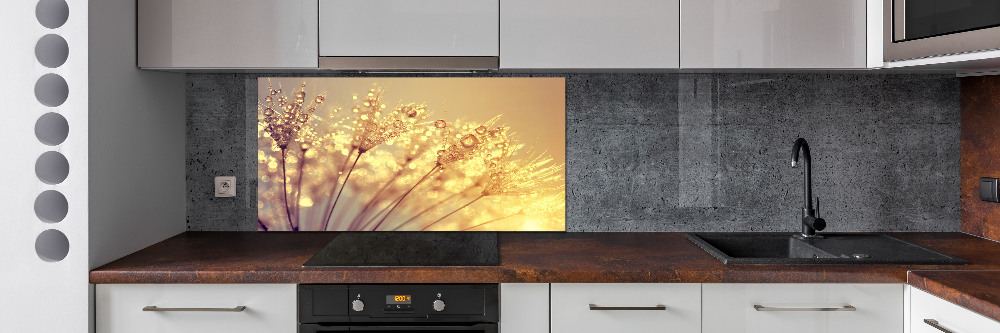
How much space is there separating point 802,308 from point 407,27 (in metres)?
1.33

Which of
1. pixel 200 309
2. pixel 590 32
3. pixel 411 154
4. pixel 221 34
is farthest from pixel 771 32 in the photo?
pixel 200 309

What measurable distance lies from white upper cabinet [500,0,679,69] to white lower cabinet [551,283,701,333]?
26.4 inches

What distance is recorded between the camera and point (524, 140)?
2365mm

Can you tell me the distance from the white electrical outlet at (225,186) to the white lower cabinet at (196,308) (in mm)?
666

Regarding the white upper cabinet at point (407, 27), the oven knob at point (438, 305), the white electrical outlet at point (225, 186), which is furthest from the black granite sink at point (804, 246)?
the white electrical outlet at point (225, 186)

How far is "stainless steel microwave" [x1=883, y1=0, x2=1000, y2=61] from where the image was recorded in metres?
1.71

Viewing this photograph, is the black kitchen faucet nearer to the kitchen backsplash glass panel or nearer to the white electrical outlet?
the kitchen backsplash glass panel

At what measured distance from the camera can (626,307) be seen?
5.75 ft

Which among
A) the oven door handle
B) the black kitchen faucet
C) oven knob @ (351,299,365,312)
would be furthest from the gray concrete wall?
oven knob @ (351,299,365,312)

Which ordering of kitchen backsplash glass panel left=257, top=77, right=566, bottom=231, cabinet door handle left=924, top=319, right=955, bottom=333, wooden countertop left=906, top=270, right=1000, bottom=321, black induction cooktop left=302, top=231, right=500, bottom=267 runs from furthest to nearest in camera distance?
kitchen backsplash glass panel left=257, top=77, right=566, bottom=231 → black induction cooktop left=302, top=231, right=500, bottom=267 → cabinet door handle left=924, top=319, right=955, bottom=333 → wooden countertop left=906, top=270, right=1000, bottom=321

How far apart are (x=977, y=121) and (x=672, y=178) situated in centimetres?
101
